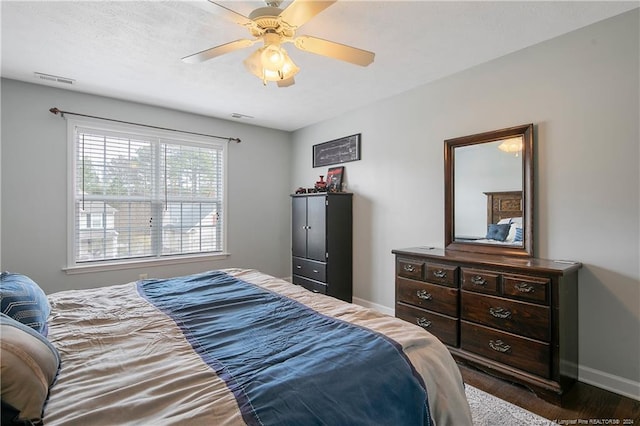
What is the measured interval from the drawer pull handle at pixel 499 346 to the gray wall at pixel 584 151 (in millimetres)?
590

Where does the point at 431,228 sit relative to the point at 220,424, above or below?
above

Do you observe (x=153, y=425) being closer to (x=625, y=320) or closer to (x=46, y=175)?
(x=625, y=320)

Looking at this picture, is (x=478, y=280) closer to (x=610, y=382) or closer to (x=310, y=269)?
(x=610, y=382)

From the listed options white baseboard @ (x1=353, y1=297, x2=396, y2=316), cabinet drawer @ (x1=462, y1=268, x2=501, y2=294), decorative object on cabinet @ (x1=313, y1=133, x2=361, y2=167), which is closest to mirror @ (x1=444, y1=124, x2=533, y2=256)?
cabinet drawer @ (x1=462, y1=268, x2=501, y2=294)

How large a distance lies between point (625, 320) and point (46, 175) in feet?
16.8

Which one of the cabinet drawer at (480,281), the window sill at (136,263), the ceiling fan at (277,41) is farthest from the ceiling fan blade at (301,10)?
the window sill at (136,263)

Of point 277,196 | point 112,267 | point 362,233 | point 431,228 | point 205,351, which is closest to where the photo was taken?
point 205,351

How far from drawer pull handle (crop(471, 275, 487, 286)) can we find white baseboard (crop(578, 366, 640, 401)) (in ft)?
2.97

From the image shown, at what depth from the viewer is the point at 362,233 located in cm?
409

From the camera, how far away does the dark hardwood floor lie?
76.4 inches

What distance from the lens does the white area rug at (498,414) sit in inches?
75.3

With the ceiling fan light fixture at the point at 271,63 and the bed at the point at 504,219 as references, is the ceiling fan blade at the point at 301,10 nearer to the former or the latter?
the ceiling fan light fixture at the point at 271,63

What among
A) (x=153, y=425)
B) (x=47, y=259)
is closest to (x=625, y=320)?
(x=153, y=425)

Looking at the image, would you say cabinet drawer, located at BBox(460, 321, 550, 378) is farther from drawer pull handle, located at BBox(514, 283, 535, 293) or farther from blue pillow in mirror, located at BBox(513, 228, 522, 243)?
blue pillow in mirror, located at BBox(513, 228, 522, 243)
